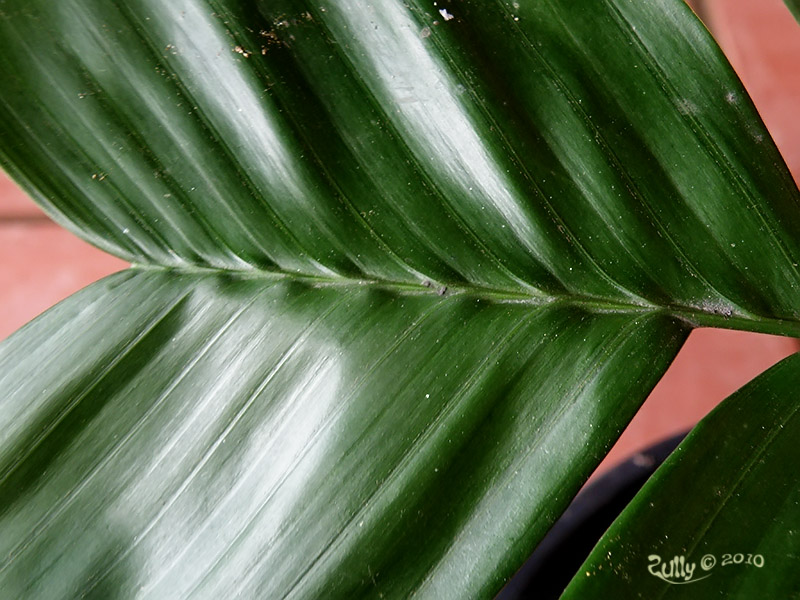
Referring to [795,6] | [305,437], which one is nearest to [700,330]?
[795,6]

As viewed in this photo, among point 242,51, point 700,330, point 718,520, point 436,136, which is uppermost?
point 242,51

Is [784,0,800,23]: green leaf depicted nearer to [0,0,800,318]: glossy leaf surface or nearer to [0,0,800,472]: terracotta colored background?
[0,0,800,318]: glossy leaf surface

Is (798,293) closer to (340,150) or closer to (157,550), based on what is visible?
(340,150)

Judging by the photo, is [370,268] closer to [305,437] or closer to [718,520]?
[305,437]

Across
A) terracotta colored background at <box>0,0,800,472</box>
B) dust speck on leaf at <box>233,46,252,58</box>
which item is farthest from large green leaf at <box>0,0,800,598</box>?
terracotta colored background at <box>0,0,800,472</box>

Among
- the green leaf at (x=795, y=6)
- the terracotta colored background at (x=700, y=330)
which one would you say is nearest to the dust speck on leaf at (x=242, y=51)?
the green leaf at (x=795, y=6)

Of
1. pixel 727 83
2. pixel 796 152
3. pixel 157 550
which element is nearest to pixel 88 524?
pixel 157 550
